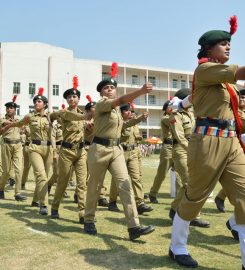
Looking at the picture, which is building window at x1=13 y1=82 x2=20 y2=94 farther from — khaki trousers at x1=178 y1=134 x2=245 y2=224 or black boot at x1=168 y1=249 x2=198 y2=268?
khaki trousers at x1=178 y1=134 x2=245 y2=224

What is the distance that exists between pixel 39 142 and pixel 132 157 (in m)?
1.98

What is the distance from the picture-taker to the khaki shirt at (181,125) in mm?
7055

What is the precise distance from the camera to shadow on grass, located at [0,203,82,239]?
6172 mm

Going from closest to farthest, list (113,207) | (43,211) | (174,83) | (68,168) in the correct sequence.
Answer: (68,168), (43,211), (113,207), (174,83)

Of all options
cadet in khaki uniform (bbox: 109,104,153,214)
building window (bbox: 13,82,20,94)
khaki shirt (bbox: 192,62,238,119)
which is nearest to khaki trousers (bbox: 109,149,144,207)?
cadet in khaki uniform (bbox: 109,104,153,214)

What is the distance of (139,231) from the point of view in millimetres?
5355

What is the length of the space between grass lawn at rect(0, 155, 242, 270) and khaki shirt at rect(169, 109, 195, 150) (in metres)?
1.47

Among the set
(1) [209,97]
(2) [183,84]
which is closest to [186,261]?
(1) [209,97]

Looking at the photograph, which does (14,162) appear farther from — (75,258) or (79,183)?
(75,258)

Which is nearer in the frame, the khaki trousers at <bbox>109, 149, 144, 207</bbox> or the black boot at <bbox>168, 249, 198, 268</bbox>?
the black boot at <bbox>168, 249, 198, 268</bbox>

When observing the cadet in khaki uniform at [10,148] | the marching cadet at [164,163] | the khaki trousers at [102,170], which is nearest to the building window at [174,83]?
the cadet in khaki uniform at [10,148]

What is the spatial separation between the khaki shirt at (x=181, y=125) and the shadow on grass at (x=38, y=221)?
2319 millimetres

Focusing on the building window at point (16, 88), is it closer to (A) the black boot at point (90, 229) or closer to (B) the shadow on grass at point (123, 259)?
(A) the black boot at point (90, 229)

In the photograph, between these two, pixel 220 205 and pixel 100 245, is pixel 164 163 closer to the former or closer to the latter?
pixel 220 205
